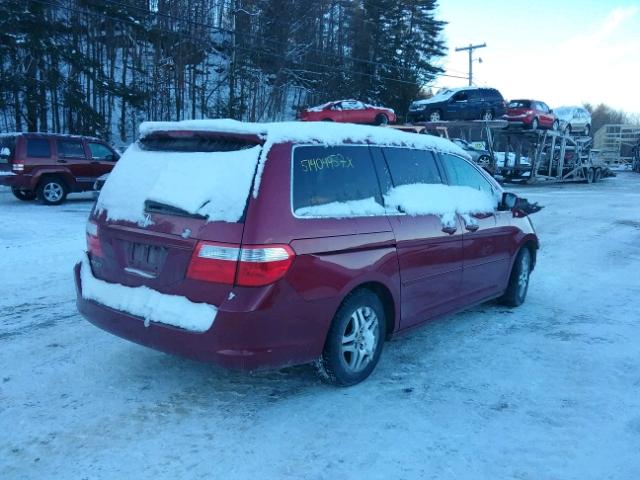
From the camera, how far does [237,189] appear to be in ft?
11.1

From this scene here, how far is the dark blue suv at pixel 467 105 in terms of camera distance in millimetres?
26219

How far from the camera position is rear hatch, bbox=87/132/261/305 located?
3.36m

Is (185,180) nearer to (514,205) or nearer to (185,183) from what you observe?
(185,183)

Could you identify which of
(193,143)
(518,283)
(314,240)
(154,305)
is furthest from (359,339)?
(518,283)

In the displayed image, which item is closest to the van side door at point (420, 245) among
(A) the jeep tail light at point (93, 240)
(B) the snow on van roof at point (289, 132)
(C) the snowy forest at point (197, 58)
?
(B) the snow on van roof at point (289, 132)

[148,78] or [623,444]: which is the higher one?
[148,78]

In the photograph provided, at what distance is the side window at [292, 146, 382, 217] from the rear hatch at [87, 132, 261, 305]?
1.12ft

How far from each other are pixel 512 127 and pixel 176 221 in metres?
24.9

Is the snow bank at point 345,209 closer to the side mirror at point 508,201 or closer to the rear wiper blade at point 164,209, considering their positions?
the rear wiper blade at point 164,209

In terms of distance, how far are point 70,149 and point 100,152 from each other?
859mm

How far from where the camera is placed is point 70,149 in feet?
49.2

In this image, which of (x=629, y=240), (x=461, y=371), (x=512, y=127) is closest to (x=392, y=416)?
(x=461, y=371)

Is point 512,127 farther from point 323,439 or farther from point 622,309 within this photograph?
point 323,439

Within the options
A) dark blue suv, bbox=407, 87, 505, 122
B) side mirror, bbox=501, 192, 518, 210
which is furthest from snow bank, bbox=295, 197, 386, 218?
dark blue suv, bbox=407, 87, 505, 122
